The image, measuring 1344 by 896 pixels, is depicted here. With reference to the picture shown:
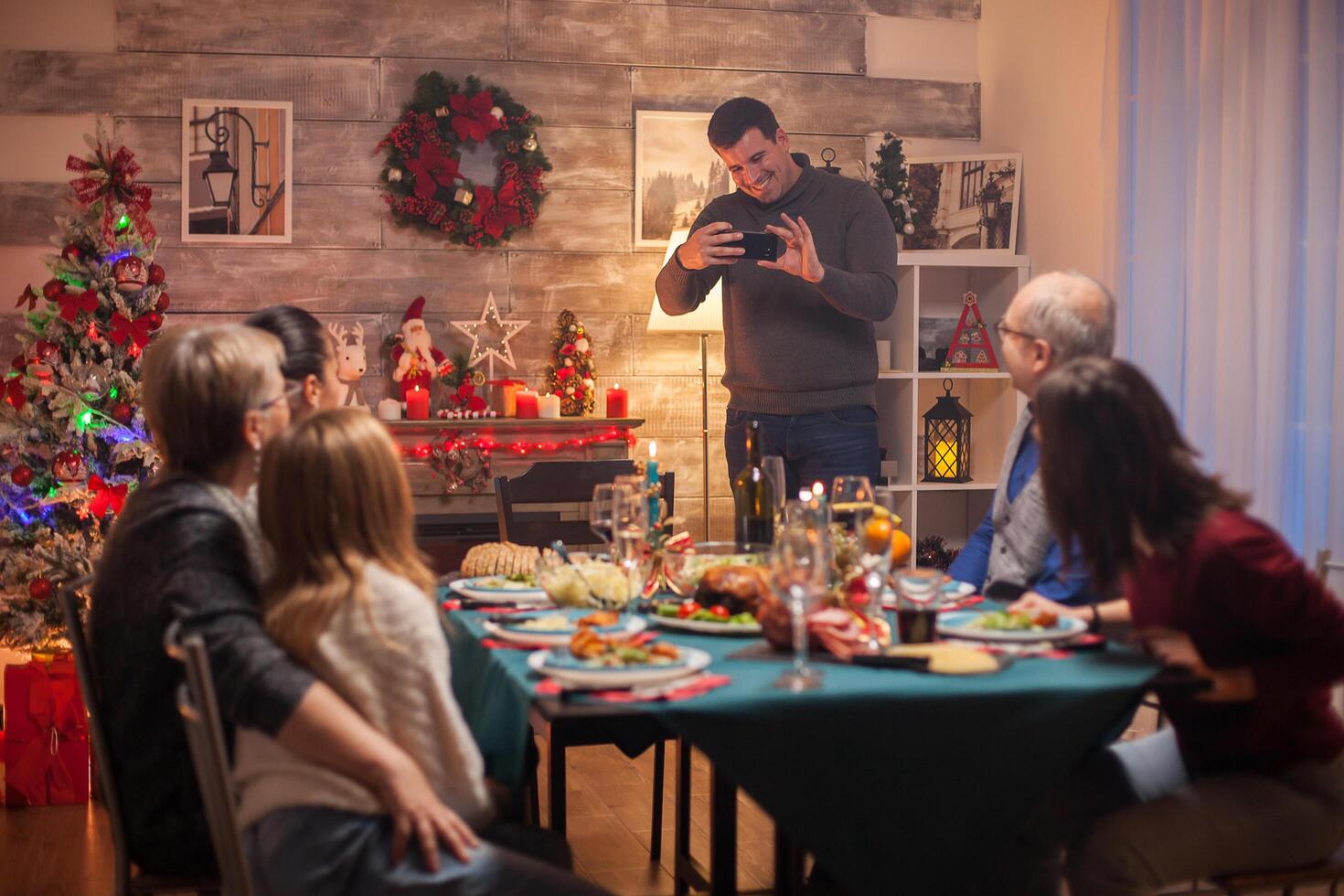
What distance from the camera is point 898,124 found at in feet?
18.9

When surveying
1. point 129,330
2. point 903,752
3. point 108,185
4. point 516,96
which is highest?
point 516,96

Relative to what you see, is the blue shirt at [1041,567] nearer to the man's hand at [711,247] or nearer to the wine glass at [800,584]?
the wine glass at [800,584]

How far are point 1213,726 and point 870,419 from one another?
88.0 inches

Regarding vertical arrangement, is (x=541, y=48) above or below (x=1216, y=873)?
above

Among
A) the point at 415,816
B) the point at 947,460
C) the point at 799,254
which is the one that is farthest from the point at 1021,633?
the point at 947,460

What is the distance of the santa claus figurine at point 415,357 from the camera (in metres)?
5.21

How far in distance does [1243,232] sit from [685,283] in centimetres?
160

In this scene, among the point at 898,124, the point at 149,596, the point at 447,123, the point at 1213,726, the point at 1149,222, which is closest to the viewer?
the point at 149,596

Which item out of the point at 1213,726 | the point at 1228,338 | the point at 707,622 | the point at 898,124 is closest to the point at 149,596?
the point at 707,622

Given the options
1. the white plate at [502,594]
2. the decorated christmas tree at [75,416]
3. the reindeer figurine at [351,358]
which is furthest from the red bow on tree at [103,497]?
the white plate at [502,594]

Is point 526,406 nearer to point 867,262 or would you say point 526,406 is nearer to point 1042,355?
point 867,262

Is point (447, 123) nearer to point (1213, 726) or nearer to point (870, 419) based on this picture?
point (870, 419)

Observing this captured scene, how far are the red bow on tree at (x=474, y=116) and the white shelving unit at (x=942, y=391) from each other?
5.59ft

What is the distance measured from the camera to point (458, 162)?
538 centimetres
